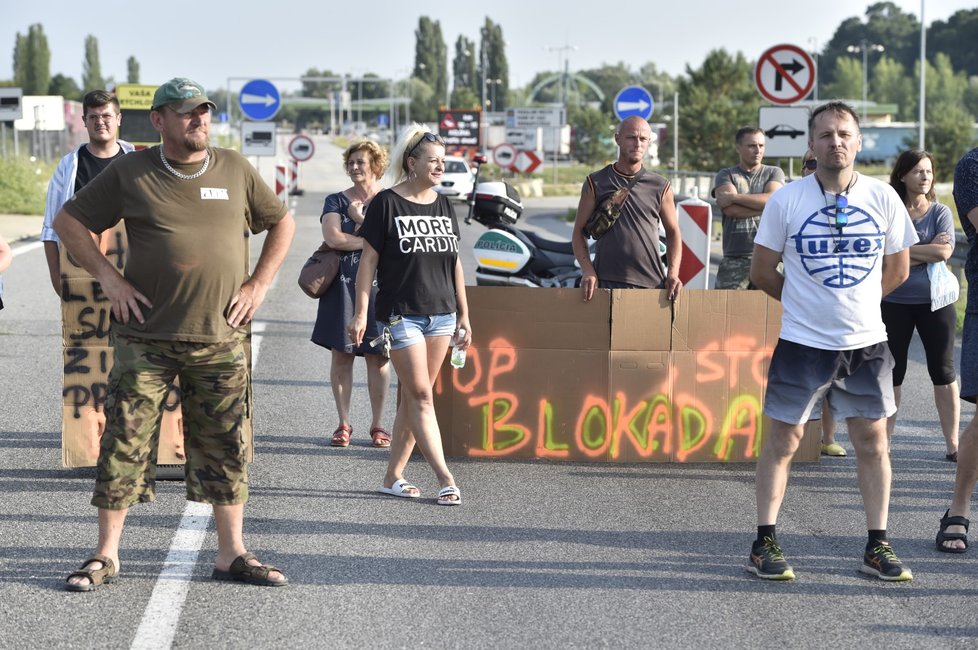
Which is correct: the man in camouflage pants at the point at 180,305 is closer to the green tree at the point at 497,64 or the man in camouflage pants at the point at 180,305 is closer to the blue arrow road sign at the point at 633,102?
the blue arrow road sign at the point at 633,102

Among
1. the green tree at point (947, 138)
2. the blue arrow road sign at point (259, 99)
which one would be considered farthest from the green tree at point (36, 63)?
the blue arrow road sign at point (259, 99)

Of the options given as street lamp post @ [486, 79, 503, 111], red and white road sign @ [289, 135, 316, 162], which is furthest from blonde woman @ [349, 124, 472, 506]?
street lamp post @ [486, 79, 503, 111]

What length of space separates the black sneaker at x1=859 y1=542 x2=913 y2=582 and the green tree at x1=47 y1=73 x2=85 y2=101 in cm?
11698

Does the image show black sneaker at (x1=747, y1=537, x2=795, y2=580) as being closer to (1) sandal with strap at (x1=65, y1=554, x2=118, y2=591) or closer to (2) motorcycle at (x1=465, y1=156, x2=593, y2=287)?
(1) sandal with strap at (x1=65, y1=554, x2=118, y2=591)

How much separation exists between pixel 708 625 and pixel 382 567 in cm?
139

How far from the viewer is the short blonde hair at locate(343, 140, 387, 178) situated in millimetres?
8031

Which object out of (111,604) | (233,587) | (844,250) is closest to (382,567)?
(233,587)

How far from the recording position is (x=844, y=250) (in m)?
5.66

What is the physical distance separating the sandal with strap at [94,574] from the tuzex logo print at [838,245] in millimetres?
2977

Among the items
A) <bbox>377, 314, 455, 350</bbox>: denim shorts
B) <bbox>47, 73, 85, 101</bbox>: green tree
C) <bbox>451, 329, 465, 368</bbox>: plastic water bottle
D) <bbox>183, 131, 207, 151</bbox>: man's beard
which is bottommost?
<bbox>451, 329, 465, 368</bbox>: plastic water bottle

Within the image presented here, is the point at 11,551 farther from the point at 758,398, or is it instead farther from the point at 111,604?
the point at 758,398

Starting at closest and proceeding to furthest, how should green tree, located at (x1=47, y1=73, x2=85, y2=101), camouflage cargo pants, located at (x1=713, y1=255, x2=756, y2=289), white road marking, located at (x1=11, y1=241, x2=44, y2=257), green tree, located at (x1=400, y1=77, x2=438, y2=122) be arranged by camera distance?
camouflage cargo pants, located at (x1=713, y1=255, x2=756, y2=289) → white road marking, located at (x1=11, y1=241, x2=44, y2=257) → green tree, located at (x1=47, y1=73, x2=85, y2=101) → green tree, located at (x1=400, y1=77, x2=438, y2=122)

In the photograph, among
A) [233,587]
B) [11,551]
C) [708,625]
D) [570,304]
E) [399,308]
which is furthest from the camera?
[570,304]

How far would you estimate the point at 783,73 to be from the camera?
15375 millimetres
